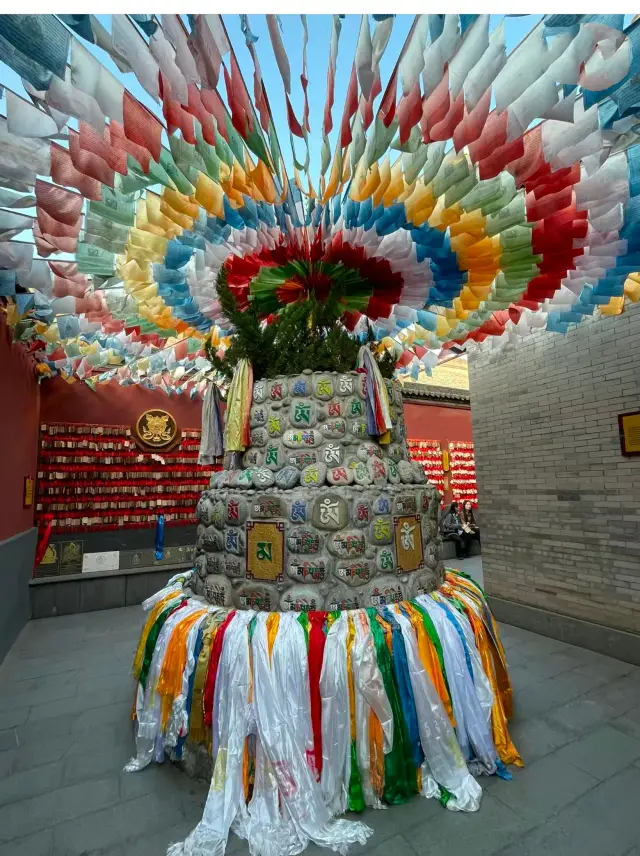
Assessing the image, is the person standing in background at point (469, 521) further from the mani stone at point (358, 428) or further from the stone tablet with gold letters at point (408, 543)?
the mani stone at point (358, 428)

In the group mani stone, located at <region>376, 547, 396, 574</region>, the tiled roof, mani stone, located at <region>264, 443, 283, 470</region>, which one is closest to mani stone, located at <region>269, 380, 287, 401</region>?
mani stone, located at <region>264, 443, 283, 470</region>

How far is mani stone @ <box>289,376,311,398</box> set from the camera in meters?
3.81

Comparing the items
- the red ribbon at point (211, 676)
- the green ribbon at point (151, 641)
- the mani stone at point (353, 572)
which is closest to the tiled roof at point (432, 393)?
the mani stone at point (353, 572)

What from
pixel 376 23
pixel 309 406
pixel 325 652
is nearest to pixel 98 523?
pixel 309 406

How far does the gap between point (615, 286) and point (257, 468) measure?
381 cm

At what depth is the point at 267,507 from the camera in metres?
3.42

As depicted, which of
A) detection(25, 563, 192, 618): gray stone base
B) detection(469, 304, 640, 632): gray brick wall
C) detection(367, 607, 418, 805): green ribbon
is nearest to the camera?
detection(367, 607, 418, 805): green ribbon

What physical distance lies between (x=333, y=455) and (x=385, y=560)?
2.97 feet

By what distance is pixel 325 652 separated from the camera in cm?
287

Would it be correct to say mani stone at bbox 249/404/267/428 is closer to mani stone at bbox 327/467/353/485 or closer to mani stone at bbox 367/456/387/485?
mani stone at bbox 327/467/353/485

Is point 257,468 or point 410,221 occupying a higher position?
point 410,221

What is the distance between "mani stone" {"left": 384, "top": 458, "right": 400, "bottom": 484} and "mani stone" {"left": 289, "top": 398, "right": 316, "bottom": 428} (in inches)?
28.3

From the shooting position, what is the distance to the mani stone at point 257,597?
3285mm

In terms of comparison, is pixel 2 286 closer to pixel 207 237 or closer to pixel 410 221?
pixel 207 237
